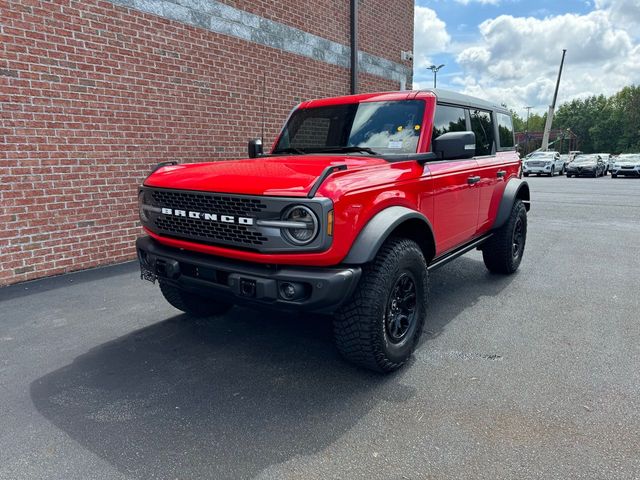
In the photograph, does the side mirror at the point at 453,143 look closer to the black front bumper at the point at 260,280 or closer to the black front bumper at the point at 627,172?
the black front bumper at the point at 260,280

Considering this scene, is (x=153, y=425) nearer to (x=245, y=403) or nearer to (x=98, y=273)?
(x=245, y=403)

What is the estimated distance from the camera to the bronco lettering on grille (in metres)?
2.67

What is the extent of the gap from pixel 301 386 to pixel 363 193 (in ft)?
4.20

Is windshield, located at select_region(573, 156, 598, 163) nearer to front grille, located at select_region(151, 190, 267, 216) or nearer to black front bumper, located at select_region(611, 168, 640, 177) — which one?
black front bumper, located at select_region(611, 168, 640, 177)

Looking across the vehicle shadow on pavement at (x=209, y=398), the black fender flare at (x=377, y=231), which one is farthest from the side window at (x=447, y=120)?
the vehicle shadow on pavement at (x=209, y=398)

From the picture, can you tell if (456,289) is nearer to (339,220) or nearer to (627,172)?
(339,220)

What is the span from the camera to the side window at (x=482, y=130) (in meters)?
4.51

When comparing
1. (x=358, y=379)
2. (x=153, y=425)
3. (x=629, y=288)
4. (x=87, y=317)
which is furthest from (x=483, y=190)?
(x=87, y=317)

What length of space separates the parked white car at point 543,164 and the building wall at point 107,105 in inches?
932

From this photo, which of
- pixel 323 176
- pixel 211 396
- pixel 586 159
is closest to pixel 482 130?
pixel 323 176

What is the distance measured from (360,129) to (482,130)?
1.63 metres

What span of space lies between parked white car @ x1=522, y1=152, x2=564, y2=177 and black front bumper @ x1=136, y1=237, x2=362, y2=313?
28418 mm

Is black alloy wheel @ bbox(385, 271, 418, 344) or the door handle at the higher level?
the door handle

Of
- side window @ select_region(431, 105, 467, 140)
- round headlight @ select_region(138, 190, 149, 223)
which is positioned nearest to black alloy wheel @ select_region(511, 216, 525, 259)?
side window @ select_region(431, 105, 467, 140)
